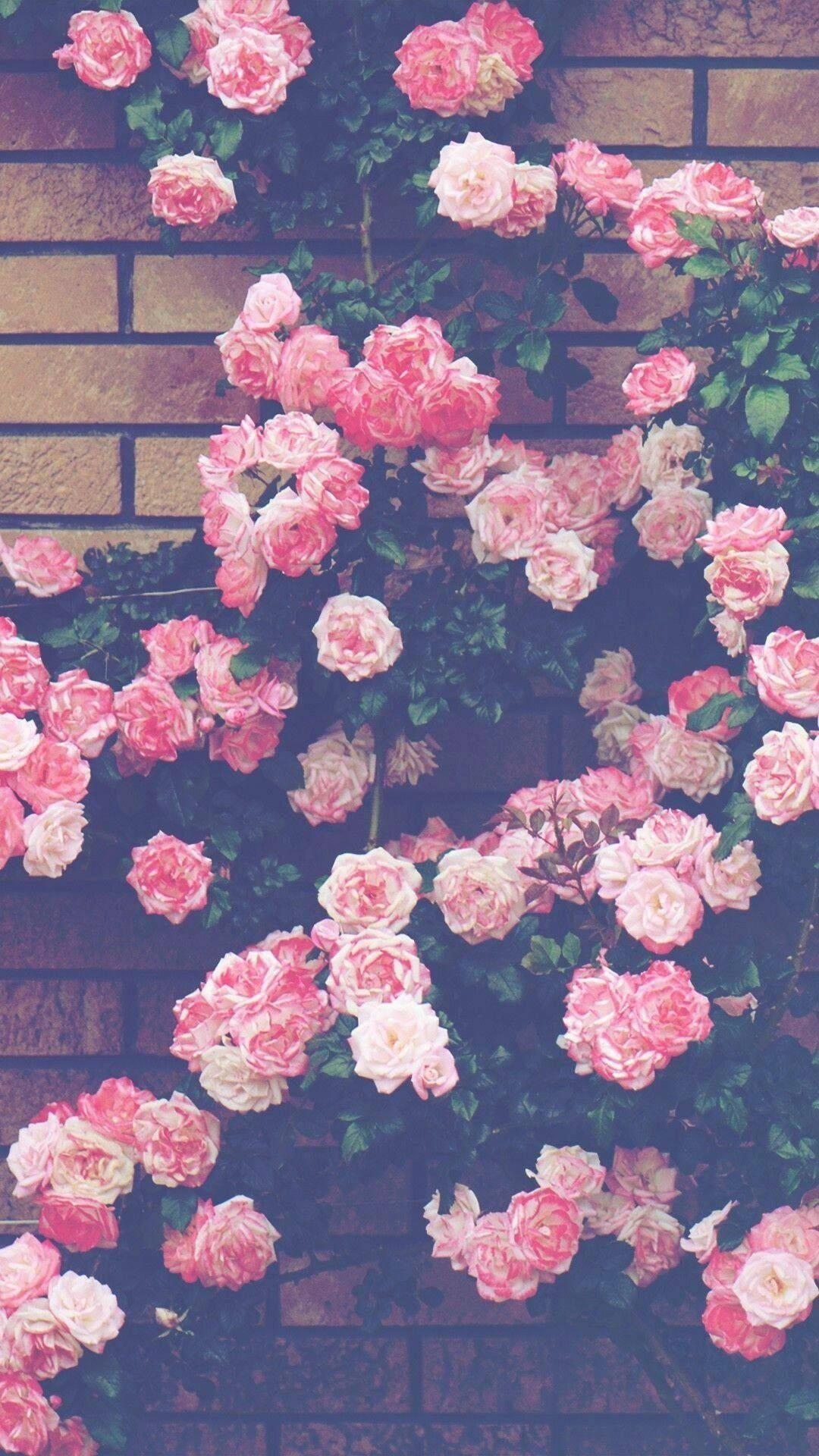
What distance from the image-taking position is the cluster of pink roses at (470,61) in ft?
5.49

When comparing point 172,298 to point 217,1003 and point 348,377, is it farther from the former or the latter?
point 217,1003

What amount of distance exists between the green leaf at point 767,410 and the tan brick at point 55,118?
3.16 feet

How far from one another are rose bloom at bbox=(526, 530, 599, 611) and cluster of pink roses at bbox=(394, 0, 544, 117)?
56 centimetres

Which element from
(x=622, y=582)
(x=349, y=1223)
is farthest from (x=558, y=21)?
(x=349, y=1223)

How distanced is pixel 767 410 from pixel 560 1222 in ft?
3.20

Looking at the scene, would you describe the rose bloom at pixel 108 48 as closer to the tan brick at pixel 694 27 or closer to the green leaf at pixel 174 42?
the green leaf at pixel 174 42

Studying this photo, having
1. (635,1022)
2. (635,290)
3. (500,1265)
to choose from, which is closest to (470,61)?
(635,290)

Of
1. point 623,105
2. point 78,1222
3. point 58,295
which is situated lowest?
point 78,1222

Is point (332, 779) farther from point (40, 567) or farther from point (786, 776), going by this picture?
point (786, 776)

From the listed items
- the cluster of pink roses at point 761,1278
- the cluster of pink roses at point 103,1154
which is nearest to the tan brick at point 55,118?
the cluster of pink roses at point 103,1154

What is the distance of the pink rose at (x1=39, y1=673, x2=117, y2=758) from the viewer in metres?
1.68

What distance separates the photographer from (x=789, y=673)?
1.53m

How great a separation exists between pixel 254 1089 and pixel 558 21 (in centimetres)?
143

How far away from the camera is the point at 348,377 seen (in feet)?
5.24
